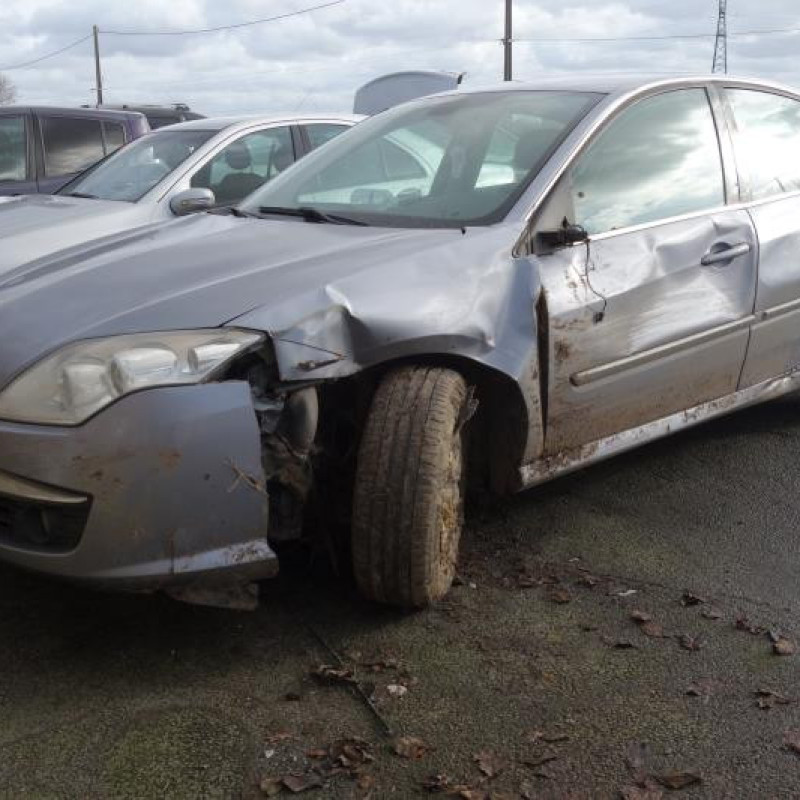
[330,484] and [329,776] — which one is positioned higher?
[330,484]

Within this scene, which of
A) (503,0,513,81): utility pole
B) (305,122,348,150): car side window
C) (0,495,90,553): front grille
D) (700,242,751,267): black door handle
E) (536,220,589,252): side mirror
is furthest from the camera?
(503,0,513,81): utility pole

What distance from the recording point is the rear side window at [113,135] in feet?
29.3

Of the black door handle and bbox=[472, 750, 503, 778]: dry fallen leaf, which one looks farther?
the black door handle

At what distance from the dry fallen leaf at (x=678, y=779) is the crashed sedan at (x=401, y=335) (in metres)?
0.89

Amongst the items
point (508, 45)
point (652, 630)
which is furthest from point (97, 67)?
point (652, 630)

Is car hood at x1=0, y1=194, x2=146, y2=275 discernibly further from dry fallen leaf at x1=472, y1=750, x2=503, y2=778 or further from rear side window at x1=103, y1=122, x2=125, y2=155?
dry fallen leaf at x1=472, y1=750, x2=503, y2=778

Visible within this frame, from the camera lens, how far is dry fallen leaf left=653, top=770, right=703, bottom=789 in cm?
226

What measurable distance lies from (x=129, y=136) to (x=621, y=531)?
6887 mm

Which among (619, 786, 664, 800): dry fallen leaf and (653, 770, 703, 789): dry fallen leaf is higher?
(619, 786, 664, 800): dry fallen leaf

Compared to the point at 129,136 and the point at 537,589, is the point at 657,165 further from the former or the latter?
the point at 129,136

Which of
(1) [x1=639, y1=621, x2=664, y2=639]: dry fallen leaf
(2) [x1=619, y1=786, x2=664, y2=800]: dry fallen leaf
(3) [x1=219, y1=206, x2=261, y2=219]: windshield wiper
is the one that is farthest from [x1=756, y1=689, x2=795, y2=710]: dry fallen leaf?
(3) [x1=219, y1=206, x2=261, y2=219]: windshield wiper

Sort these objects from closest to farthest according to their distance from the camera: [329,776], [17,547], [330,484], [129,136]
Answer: [329,776] < [17,547] < [330,484] < [129,136]

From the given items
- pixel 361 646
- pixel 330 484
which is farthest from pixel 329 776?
pixel 330 484

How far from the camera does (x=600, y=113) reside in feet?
11.6
